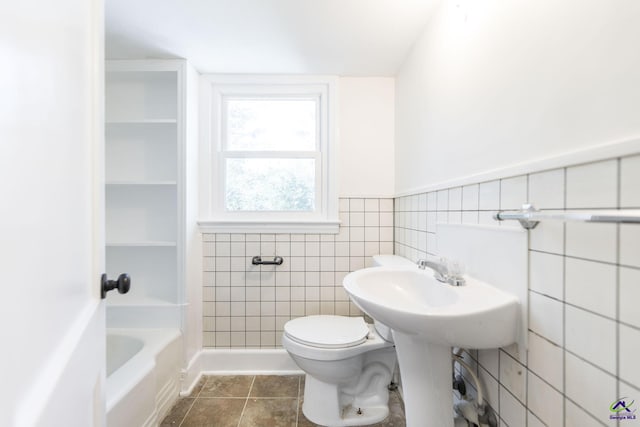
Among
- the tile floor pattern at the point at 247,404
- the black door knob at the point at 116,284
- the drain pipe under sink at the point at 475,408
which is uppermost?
the black door knob at the point at 116,284

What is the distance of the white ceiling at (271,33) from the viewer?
50.8 inches

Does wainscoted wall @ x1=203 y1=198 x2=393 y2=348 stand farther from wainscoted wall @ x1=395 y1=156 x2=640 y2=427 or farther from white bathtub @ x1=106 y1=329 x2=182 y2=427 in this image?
wainscoted wall @ x1=395 y1=156 x2=640 y2=427

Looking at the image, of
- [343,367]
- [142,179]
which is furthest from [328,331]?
[142,179]

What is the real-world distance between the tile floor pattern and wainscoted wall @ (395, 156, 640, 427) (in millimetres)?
948

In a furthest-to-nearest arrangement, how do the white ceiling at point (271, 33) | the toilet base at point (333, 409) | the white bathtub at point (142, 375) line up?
the toilet base at point (333, 409)
the white ceiling at point (271, 33)
the white bathtub at point (142, 375)

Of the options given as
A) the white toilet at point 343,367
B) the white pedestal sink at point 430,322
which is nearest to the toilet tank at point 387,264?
the white toilet at point 343,367

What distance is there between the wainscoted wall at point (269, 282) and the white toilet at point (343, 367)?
13.9 inches

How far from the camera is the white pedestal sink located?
0.71 meters

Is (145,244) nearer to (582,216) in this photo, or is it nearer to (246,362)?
(246,362)

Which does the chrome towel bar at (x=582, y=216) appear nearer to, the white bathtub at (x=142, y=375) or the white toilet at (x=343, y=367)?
the white toilet at (x=343, y=367)

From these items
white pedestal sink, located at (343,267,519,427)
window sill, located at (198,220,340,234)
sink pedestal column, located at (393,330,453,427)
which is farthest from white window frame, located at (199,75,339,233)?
sink pedestal column, located at (393,330,453,427)

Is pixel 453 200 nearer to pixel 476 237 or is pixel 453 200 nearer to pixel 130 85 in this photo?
pixel 476 237

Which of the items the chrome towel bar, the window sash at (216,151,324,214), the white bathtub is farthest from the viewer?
the window sash at (216,151,324,214)

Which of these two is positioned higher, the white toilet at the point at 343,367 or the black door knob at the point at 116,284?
the black door knob at the point at 116,284
